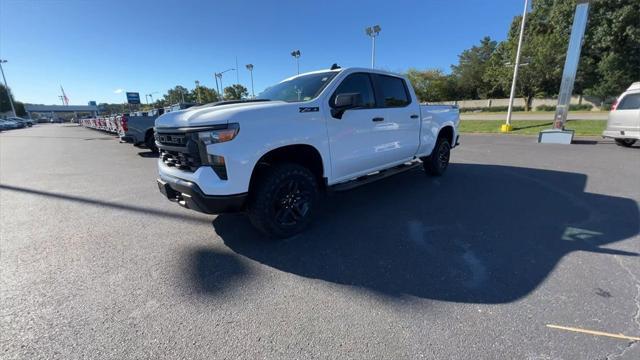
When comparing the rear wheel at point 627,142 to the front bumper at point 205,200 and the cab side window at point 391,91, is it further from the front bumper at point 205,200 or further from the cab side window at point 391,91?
the front bumper at point 205,200

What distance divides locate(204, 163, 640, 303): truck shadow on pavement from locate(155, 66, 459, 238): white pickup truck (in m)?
0.49

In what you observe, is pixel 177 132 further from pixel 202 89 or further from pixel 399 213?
pixel 202 89

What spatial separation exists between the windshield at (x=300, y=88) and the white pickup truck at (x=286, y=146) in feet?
0.07

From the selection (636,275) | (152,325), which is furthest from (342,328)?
(636,275)

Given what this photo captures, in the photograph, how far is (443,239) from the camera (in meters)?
3.38

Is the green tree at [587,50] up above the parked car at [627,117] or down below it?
above

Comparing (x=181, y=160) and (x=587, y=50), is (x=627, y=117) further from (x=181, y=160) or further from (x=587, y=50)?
(x=587, y=50)

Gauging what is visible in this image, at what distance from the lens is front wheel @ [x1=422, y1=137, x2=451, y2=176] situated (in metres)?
6.13

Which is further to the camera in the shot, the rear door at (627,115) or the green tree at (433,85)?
the green tree at (433,85)

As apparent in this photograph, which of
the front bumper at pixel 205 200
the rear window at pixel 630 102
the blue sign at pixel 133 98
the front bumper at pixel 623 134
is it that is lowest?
the front bumper at pixel 623 134

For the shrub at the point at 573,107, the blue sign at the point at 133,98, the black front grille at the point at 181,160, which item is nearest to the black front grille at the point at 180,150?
the black front grille at the point at 181,160

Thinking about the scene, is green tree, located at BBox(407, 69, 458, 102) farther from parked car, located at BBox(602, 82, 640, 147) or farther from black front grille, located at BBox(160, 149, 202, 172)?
black front grille, located at BBox(160, 149, 202, 172)

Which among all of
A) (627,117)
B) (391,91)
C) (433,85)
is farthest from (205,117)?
(433,85)

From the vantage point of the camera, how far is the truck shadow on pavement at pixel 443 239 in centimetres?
262
